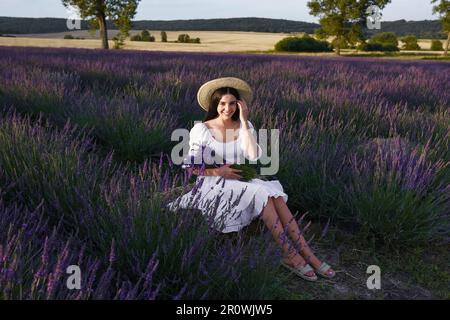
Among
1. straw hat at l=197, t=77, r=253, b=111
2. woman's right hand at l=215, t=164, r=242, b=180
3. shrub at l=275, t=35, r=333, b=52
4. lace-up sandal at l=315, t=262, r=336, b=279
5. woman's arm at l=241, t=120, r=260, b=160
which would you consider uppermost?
shrub at l=275, t=35, r=333, b=52

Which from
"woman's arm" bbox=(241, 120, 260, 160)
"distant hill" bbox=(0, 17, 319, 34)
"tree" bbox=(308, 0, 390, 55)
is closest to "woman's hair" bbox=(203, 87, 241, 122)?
"woman's arm" bbox=(241, 120, 260, 160)

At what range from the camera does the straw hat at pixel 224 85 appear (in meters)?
2.58

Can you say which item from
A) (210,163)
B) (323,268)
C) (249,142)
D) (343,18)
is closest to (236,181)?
(210,163)

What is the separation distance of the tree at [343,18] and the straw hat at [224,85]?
39.2m

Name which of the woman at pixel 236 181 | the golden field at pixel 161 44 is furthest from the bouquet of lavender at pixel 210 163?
the golden field at pixel 161 44

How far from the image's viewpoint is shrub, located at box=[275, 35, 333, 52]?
44656 millimetres

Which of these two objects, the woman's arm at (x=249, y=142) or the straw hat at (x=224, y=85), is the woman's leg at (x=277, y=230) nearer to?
the woman's arm at (x=249, y=142)

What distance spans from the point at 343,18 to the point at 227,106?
4263cm

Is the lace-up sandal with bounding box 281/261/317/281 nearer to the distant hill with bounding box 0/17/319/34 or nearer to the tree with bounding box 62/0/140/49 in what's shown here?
the tree with bounding box 62/0/140/49

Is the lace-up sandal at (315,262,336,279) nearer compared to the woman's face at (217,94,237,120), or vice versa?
the lace-up sandal at (315,262,336,279)

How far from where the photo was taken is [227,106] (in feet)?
8.46

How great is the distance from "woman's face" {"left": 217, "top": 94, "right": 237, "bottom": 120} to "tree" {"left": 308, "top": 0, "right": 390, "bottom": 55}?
129ft

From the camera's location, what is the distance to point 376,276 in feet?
6.77

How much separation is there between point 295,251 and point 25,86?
3.93m
